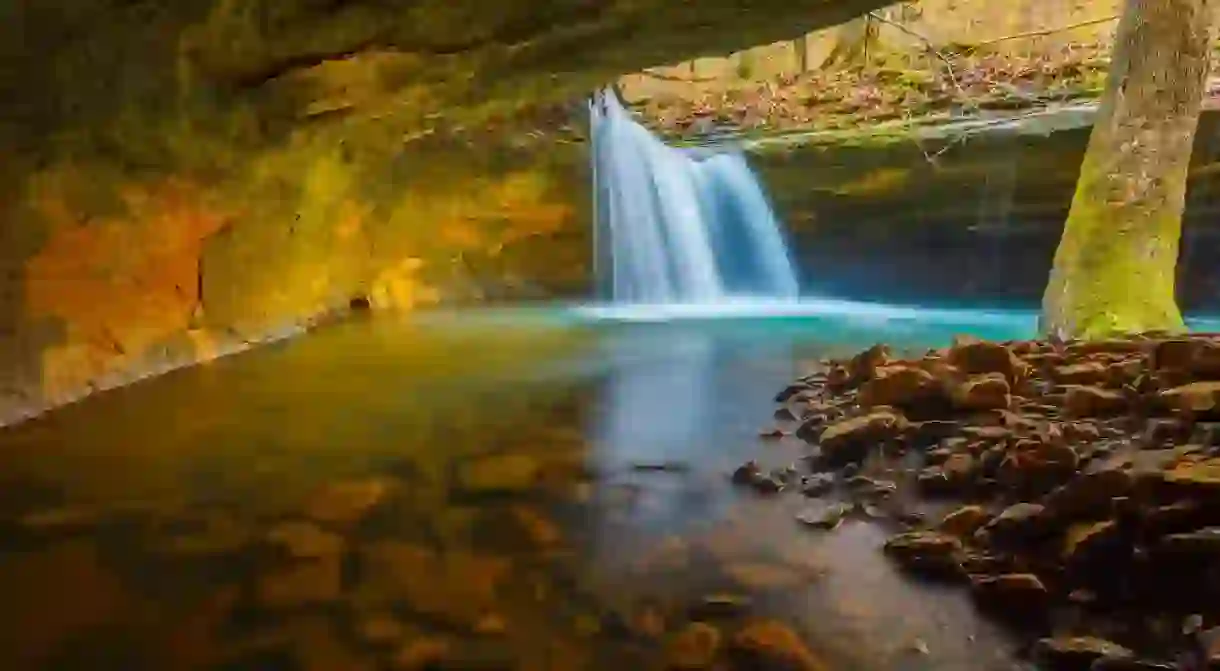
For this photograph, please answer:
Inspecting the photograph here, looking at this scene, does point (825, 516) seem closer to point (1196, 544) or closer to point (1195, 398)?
point (1196, 544)

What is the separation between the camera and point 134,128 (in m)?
4.89

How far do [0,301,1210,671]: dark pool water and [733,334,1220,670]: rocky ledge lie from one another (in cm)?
17

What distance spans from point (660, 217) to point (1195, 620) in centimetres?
1054

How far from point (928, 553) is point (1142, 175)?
15.5 feet

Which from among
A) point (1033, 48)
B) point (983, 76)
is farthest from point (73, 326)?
point (1033, 48)

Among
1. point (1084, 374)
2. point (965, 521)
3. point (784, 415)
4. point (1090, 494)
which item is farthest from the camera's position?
point (784, 415)

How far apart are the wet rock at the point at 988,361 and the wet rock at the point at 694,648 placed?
2576 millimetres

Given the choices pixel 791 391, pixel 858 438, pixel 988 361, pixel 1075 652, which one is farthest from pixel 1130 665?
pixel 791 391

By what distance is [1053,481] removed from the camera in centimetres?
277

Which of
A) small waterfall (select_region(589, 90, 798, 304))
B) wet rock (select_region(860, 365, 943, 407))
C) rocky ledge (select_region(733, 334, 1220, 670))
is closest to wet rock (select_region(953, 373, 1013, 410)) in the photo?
rocky ledge (select_region(733, 334, 1220, 670))

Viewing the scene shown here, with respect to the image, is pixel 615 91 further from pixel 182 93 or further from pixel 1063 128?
pixel 182 93

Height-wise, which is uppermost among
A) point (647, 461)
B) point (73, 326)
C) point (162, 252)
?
point (162, 252)

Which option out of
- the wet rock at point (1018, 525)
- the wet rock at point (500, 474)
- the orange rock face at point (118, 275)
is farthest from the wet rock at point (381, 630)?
the orange rock face at point (118, 275)

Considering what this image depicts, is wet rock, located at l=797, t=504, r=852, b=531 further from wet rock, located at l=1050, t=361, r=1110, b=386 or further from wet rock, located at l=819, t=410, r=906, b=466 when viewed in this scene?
wet rock, located at l=1050, t=361, r=1110, b=386
